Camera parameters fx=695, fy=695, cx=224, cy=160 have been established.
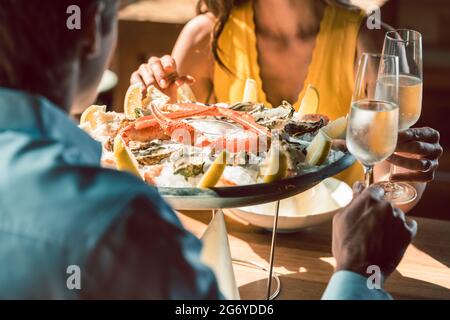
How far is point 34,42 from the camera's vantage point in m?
0.82

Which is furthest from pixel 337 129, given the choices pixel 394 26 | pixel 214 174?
pixel 394 26

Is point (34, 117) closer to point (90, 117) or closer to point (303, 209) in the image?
point (90, 117)

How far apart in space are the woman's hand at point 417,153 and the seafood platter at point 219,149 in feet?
0.65

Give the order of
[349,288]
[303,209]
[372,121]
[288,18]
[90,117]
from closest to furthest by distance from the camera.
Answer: [349,288] < [372,121] < [90,117] < [303,209] < [288,18]

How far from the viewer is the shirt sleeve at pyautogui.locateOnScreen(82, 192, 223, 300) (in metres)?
0.75

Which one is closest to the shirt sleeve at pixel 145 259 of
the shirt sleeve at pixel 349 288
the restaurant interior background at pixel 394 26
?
the shirt sleeve at pixel 349 288

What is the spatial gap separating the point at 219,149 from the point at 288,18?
1282 mm

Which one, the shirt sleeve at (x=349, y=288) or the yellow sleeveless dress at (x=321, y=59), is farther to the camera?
the yellow sleeveless dress at (x=321, y=59)

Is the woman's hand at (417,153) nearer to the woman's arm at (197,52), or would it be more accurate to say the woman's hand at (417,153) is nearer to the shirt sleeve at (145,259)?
the shirt sleeve at (145,259)

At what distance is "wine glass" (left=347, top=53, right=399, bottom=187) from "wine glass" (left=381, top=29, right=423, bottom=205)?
205 millimetres

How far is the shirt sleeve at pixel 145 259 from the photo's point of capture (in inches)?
29.4

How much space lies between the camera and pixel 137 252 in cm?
75

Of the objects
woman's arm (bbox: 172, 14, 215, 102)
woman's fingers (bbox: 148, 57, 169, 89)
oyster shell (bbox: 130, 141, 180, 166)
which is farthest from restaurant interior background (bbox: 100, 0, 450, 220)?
oyster shell (bbox: 130, 141, 180, 166)
